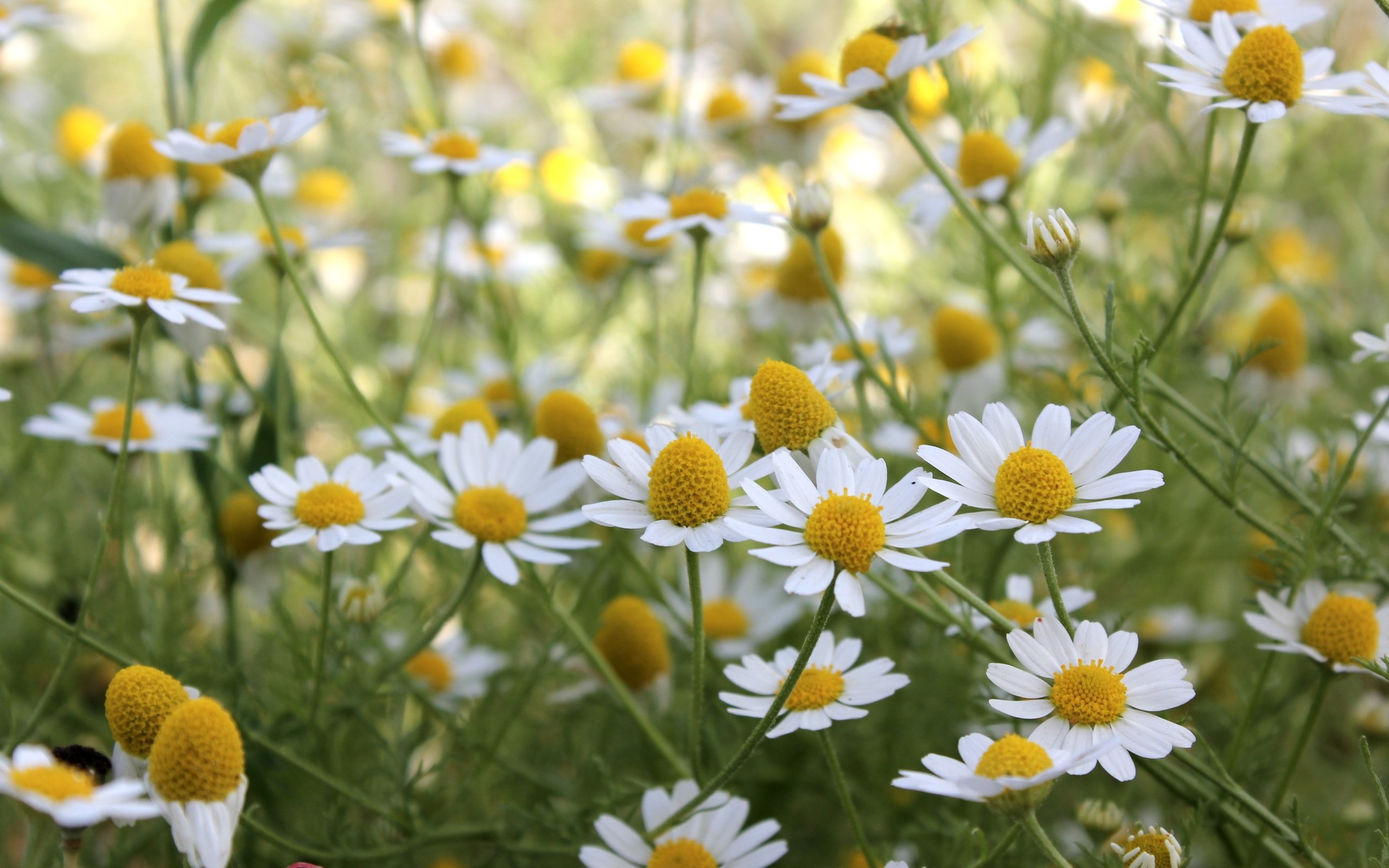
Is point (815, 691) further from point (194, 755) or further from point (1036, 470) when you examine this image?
point (194, 755)

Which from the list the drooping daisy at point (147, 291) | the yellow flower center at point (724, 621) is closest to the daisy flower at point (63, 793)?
the drooping daisy at point (147, 291)

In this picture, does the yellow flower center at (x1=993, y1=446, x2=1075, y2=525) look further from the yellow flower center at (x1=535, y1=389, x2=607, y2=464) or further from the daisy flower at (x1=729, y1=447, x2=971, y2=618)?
the yellow flower center at (x1=535, y1=389, x2=607, y2=464)

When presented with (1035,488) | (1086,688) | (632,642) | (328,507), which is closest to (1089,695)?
(1086,688)

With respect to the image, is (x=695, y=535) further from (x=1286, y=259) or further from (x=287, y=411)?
(x=1286, y=259)

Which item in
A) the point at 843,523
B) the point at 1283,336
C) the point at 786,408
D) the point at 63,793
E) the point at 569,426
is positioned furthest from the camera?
the point at 1283,336

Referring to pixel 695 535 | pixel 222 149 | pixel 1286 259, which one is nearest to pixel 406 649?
pixel 695 535

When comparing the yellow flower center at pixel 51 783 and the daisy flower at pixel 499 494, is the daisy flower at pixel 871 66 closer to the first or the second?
the daisy flower at pixel 499 494

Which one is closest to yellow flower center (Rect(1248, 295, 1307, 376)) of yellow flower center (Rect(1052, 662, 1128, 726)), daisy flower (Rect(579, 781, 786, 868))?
yellow flower center (Rect(1052, 662, 1128, 726))
